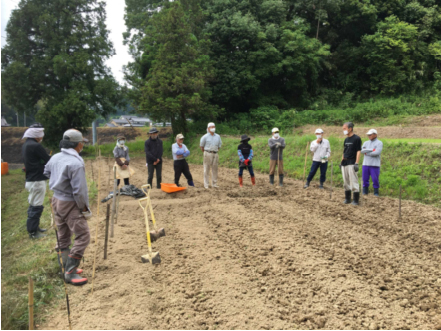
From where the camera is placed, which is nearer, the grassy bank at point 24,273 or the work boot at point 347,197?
the grassy bank at point 24,273

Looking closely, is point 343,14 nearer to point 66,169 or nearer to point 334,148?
point 334,148

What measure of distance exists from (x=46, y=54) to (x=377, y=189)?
2117cm

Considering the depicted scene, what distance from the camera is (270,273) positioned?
4.31 m

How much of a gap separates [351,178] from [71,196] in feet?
19.2

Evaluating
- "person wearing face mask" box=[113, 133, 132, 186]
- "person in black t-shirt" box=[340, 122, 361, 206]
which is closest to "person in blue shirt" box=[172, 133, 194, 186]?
"person wearing face mask" box=[113, 133, 132, 186]

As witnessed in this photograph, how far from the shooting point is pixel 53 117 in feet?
68.6

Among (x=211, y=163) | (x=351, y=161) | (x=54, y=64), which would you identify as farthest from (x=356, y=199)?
(x=54, y=64)

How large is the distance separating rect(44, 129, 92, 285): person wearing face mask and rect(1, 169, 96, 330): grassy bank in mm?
339

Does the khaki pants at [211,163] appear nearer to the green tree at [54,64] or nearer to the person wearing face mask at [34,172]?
the person wearing face mask at [34,172]

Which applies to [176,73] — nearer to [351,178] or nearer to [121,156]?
[121,156]

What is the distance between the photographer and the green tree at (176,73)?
1874cm

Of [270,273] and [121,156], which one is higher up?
[121,156]

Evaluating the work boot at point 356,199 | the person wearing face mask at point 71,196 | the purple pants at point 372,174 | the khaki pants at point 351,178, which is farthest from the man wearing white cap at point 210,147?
the person wearing face mask at point 71,196

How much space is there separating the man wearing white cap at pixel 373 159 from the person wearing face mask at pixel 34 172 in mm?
7327
